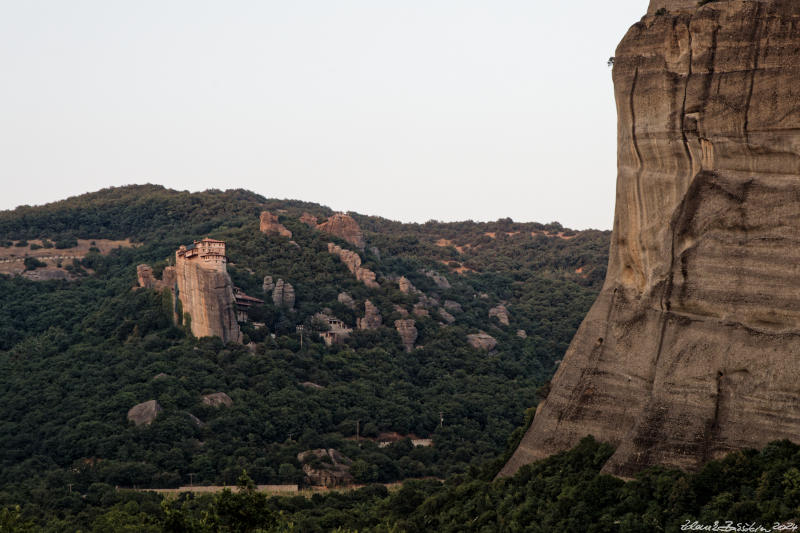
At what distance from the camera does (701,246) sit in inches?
1363

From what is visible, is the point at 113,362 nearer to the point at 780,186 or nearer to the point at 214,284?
the point at 214,284

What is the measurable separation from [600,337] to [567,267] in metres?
109

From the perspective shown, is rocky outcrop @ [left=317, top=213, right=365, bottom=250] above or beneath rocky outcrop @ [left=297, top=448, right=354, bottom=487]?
above

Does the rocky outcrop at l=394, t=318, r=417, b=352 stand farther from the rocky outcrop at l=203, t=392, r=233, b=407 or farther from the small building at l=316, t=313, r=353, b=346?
the rocky outcrop at l=203, t=392, r=233, b=407

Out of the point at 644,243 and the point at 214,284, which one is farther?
the point at 214,284

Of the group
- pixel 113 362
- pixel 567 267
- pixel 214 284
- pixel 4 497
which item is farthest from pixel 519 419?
pixel 567 267

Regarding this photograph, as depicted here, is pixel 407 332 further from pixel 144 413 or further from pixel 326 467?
pixel 326 467

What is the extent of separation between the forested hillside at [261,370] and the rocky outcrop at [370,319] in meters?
0.86

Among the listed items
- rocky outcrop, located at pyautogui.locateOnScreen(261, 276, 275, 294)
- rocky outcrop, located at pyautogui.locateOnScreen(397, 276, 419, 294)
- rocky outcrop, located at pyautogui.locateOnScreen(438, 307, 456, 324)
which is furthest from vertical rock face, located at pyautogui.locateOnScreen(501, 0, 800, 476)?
rocky outcrop, located at pyautogui.locateOnScreen(397, 276, 419, 294)

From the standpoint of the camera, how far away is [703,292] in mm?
34344

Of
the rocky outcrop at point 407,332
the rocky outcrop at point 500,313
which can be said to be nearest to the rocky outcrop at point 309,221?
the rocky outcrop at point 500,313

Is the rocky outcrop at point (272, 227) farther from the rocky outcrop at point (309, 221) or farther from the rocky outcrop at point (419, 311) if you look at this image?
the rocky outcrop at point (419, 311)

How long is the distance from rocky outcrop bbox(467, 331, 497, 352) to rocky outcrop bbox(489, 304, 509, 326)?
881cm

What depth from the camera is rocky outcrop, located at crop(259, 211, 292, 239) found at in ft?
380
